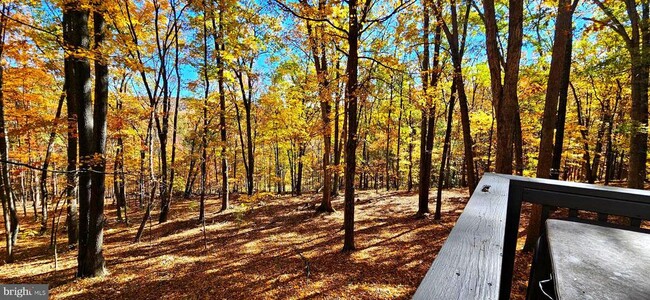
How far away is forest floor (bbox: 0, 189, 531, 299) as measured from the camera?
6193mm

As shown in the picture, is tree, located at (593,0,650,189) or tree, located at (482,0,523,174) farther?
tree, located at (593,0,650,189)

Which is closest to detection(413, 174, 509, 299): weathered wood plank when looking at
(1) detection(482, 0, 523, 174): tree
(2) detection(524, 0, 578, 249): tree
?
(1) detection(482, 0, 523, 174): tree

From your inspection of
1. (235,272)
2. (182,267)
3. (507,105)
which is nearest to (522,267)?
(507,105)

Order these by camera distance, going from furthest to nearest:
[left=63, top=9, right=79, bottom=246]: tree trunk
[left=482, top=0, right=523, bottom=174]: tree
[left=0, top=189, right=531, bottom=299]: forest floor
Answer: [left=63, top=9, right=79, bottom=246]: tree trunk
[left=0, top=189, right=531, bottom=299]: forest floor
[left=482, top=0, right=523, bottom=174]: tree

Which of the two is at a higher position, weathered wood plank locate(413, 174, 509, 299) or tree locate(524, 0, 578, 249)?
tree locate(524, 0, 578, 249)

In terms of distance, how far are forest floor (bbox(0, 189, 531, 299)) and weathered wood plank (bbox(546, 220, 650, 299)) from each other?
4.65 meters

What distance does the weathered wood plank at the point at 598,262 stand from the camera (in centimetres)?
70

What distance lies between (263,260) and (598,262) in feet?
26.8

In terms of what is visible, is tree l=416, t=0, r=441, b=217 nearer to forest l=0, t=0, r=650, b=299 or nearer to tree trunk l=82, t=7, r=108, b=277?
forest l=0, t=0, r=650, b=299

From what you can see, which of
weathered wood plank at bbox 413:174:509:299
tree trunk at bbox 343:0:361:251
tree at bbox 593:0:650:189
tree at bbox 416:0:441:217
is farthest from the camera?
tree at bbox 416:0:441:217

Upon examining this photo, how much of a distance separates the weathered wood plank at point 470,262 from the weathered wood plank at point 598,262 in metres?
0.17

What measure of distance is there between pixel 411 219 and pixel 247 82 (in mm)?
13160

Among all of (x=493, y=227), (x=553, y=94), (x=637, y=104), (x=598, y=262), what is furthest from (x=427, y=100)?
(x=598, y=262)

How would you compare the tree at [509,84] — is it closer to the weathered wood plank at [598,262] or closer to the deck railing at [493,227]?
the deck railing at [493,227]
